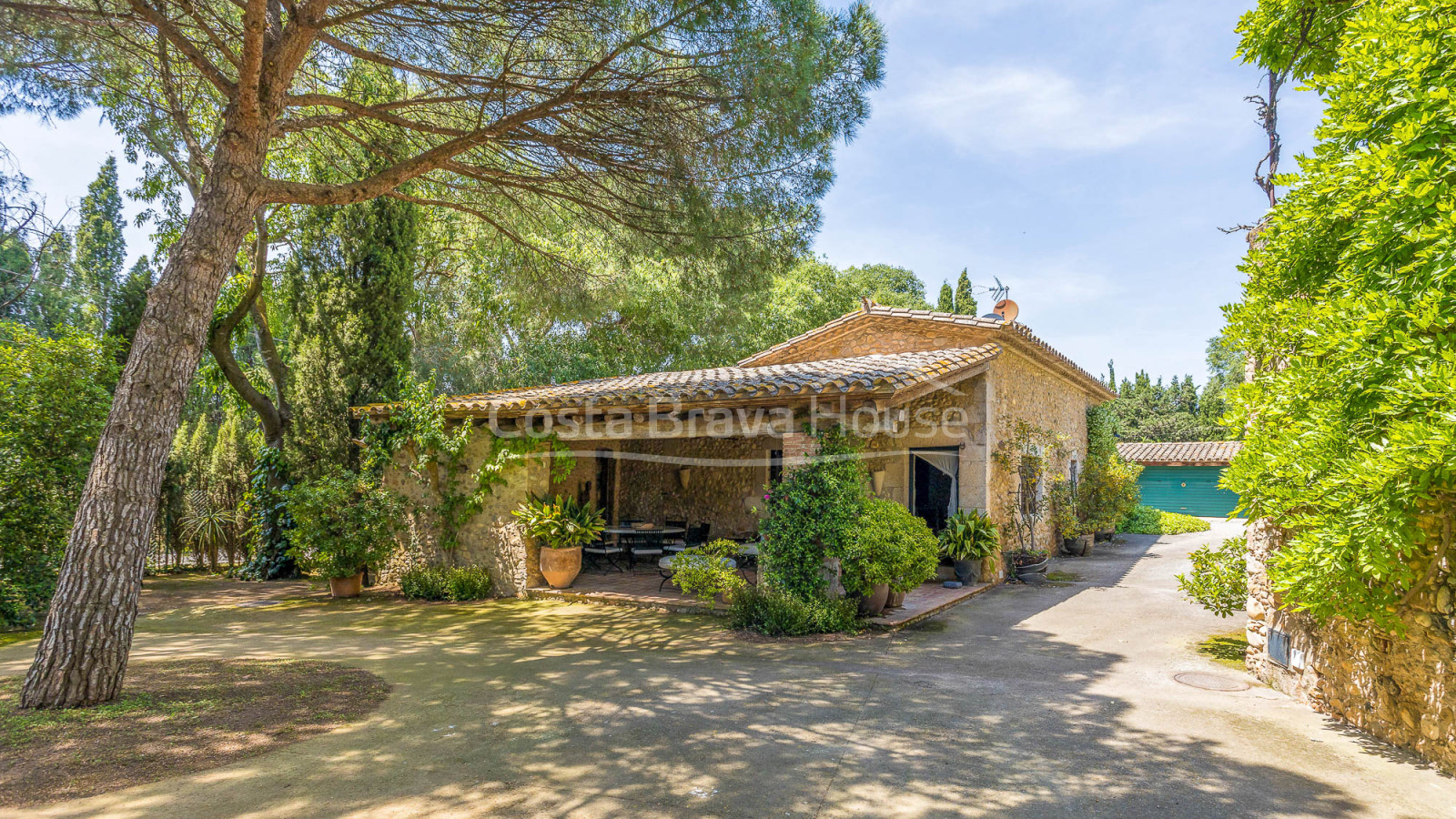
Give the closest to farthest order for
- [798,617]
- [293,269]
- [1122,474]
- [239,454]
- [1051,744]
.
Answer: [1051,744] < [798,617] < [293,269] < [239,454] < [1122,474]

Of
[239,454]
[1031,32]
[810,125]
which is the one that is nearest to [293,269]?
[239,454]

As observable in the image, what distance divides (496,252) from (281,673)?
532cm

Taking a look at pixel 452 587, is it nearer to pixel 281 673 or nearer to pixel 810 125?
pixel 281 673

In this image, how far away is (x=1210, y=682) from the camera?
554 centimetres

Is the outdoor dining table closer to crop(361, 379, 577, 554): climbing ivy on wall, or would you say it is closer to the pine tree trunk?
crop(361, 379, 577, 554): climbing ivy on wall

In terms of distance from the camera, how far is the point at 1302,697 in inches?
195

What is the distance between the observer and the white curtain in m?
10.7

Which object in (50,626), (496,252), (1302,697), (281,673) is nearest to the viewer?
(50,626)

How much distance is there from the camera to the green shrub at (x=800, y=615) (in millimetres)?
7170

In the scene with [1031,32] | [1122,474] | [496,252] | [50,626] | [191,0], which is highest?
[1031,32]

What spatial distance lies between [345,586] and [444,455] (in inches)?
95.4

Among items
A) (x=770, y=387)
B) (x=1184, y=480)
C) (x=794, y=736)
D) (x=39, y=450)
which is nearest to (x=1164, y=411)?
(x=1184, y=480)

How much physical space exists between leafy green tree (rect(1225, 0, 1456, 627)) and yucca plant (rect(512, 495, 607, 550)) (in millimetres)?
7620

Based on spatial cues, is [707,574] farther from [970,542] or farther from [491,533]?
[970,542]
